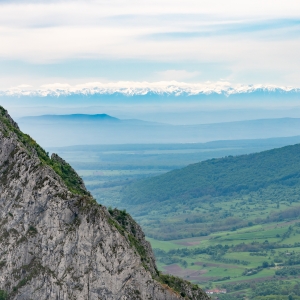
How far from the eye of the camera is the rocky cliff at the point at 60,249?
3400cm

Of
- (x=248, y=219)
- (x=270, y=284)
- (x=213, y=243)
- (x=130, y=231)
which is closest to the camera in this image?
(x=130, y=231)

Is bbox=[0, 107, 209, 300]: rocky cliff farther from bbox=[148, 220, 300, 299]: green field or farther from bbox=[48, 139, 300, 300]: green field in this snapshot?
bbox=[148, 220, 300, 299]: green field

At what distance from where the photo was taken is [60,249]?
1358 inches

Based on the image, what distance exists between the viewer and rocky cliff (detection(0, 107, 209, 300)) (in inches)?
1339

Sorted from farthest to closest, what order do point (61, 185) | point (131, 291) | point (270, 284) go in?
1. point (270, 284)
2. point (61, 185)
3. point (131, 291)

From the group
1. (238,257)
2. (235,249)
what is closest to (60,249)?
(238,257)

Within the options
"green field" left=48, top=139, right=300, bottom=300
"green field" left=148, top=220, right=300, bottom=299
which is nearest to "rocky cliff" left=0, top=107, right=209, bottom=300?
"green field" left=48, top=139, right=300, bottom=300

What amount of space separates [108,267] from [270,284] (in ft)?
291

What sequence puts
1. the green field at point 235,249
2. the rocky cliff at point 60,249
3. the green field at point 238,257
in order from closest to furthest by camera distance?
the rocky cliff at point 60,249 < the green field at point 235,249 < the green field at point 238,257

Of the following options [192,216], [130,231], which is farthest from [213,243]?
[130,231]

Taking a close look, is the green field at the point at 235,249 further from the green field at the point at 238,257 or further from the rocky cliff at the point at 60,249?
the rocky cliff at the point at 60,249

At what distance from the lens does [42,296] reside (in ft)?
113

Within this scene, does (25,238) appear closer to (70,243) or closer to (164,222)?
(70,243)

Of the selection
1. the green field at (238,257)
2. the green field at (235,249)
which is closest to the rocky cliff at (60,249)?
the green field at (235,249)
